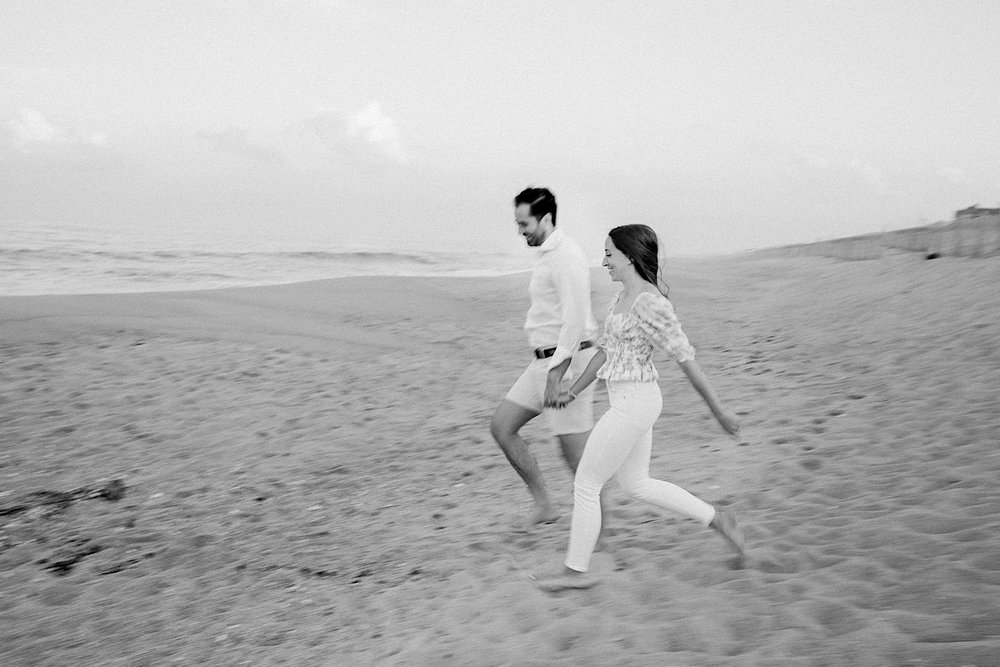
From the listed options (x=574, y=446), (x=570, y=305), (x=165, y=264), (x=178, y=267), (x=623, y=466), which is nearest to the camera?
(x=623, y=466)

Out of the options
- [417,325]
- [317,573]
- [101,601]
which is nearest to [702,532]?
[317,573]

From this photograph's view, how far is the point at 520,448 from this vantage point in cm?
489

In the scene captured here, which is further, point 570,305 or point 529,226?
point 529,226

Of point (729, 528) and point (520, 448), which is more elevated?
point (520, 448)

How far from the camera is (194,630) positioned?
435 cm

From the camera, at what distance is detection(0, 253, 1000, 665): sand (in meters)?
3.70

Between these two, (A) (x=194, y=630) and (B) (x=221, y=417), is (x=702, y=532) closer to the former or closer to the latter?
(A) (x=194, y=630)

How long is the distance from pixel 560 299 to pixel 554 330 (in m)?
0.20

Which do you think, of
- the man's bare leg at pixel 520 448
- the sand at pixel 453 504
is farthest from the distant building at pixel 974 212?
the man's bare leg at pixel 520 448

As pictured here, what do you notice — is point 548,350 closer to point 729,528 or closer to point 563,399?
point 563,399

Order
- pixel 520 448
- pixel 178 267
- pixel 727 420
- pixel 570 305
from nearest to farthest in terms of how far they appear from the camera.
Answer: pixel 727 420
pixel 570 305
pixel 520 448
pixel 178 267

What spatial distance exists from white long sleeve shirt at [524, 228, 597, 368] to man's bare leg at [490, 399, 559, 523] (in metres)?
0.42

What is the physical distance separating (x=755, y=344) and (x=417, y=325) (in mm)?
5379

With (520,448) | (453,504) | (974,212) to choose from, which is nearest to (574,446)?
(520,448)
